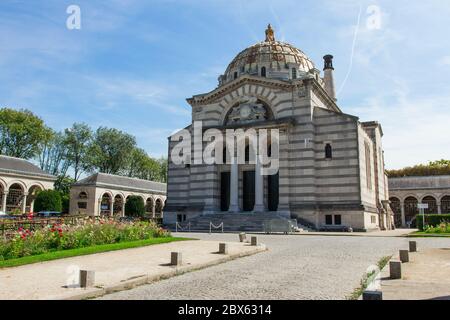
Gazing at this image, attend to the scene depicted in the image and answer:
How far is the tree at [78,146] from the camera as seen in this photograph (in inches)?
3110

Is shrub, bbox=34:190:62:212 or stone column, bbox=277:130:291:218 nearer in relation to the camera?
stone column, bbox=277:130:291:218

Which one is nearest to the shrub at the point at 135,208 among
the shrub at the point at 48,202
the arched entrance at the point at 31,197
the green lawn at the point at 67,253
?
the shrub at the point at 48,202

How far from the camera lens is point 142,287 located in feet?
35.5

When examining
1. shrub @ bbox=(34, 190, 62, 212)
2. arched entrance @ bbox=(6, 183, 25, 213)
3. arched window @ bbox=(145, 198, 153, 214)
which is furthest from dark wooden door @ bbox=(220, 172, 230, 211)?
arched window @ bbox=(145, 198, 153, 214)

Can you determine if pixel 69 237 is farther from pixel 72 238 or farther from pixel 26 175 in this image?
pixel 26 175

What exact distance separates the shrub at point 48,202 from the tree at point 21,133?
19918mm

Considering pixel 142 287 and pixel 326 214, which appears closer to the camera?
pixel 142 287

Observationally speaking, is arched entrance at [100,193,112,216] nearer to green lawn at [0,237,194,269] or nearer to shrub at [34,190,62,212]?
shrub at [34,190,62,212]

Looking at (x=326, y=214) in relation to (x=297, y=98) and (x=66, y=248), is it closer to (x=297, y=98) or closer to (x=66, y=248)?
(x=297, y=98)

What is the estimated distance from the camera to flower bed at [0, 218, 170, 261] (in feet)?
52.9

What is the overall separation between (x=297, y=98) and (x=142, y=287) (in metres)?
32.5

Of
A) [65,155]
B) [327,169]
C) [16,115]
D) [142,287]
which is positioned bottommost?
[142,287]
